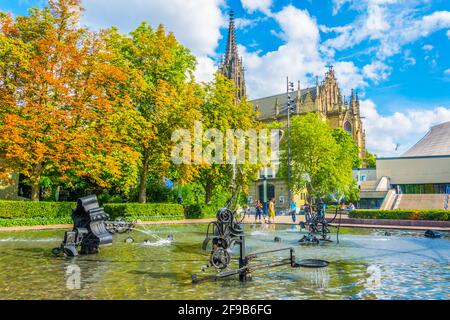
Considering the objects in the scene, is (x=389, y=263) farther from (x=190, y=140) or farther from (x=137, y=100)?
(x=137, y=100)

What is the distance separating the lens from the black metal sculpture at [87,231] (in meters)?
13.9

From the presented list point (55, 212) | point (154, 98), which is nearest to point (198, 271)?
point (55, 212)

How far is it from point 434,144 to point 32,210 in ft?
240

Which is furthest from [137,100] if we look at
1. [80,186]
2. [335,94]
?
[335,94]

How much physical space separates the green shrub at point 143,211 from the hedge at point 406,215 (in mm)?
16989

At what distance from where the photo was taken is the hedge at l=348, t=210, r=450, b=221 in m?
27.1

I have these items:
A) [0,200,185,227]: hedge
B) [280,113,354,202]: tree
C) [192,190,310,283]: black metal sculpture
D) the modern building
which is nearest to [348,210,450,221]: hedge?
[0,200,185,227]: hedge

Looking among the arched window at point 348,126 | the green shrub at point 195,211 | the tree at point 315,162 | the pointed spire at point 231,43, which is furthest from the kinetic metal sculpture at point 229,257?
the pointed spire at point 231,43

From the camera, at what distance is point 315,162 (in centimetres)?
5547

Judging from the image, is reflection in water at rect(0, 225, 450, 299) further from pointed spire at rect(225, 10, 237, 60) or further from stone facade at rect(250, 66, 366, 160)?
pointed spire at rect(225, 10, 237, 60)

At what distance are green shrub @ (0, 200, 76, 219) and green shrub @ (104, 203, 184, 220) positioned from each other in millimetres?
3781
